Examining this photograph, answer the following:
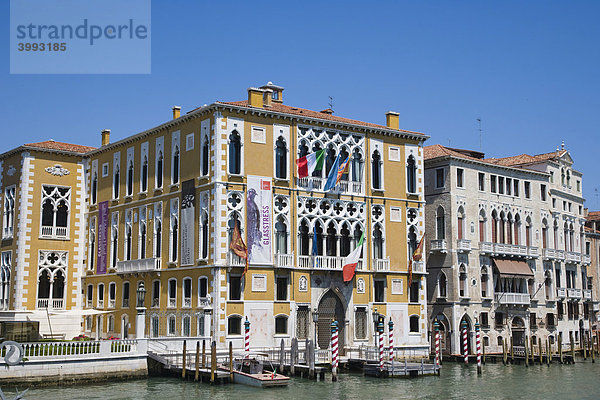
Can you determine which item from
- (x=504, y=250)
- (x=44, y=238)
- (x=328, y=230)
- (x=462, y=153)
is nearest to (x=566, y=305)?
(x=504, y=250)

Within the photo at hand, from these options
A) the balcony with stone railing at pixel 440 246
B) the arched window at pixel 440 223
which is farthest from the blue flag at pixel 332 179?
the arched window at pixel 440 223

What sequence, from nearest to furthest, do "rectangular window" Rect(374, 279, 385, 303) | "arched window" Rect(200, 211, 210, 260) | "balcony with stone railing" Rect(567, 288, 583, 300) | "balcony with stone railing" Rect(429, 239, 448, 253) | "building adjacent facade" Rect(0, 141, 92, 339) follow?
1. "arched window" Rect(200, 211, 210, 260)
2. "rectangular window" Rect(374, 279, 385, 303)
3. "building adjacent facade" Rect(0, 141, 92, 339)
4. "balcony with stone railing" Rect(429, 239, 448, 253)
5. "balcony with stone railing" Rect(567, 288, 583, 300)

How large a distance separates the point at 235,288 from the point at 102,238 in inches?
426

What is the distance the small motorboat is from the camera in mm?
28078

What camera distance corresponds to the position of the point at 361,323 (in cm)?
3669

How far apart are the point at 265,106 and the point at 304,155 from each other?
8.96 feet

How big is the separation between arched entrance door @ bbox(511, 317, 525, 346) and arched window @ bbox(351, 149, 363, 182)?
13866 mm

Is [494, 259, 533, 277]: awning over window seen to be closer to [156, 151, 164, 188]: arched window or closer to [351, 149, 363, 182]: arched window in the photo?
[351, 149, 363, 182]: arched window

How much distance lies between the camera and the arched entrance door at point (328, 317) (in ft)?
117

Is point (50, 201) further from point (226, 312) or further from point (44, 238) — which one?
point (226, 312)

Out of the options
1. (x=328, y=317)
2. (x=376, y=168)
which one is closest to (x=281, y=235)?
(x=328, y=317)

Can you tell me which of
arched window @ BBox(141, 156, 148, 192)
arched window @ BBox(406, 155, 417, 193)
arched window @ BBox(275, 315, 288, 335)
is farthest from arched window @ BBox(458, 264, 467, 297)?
arched window @ BBox(141, 156, 148, 192)

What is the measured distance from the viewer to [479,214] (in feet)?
145

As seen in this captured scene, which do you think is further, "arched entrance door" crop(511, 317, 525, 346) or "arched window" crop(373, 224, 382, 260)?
"arched entrance door" crop(511, 317, 525, 346)
